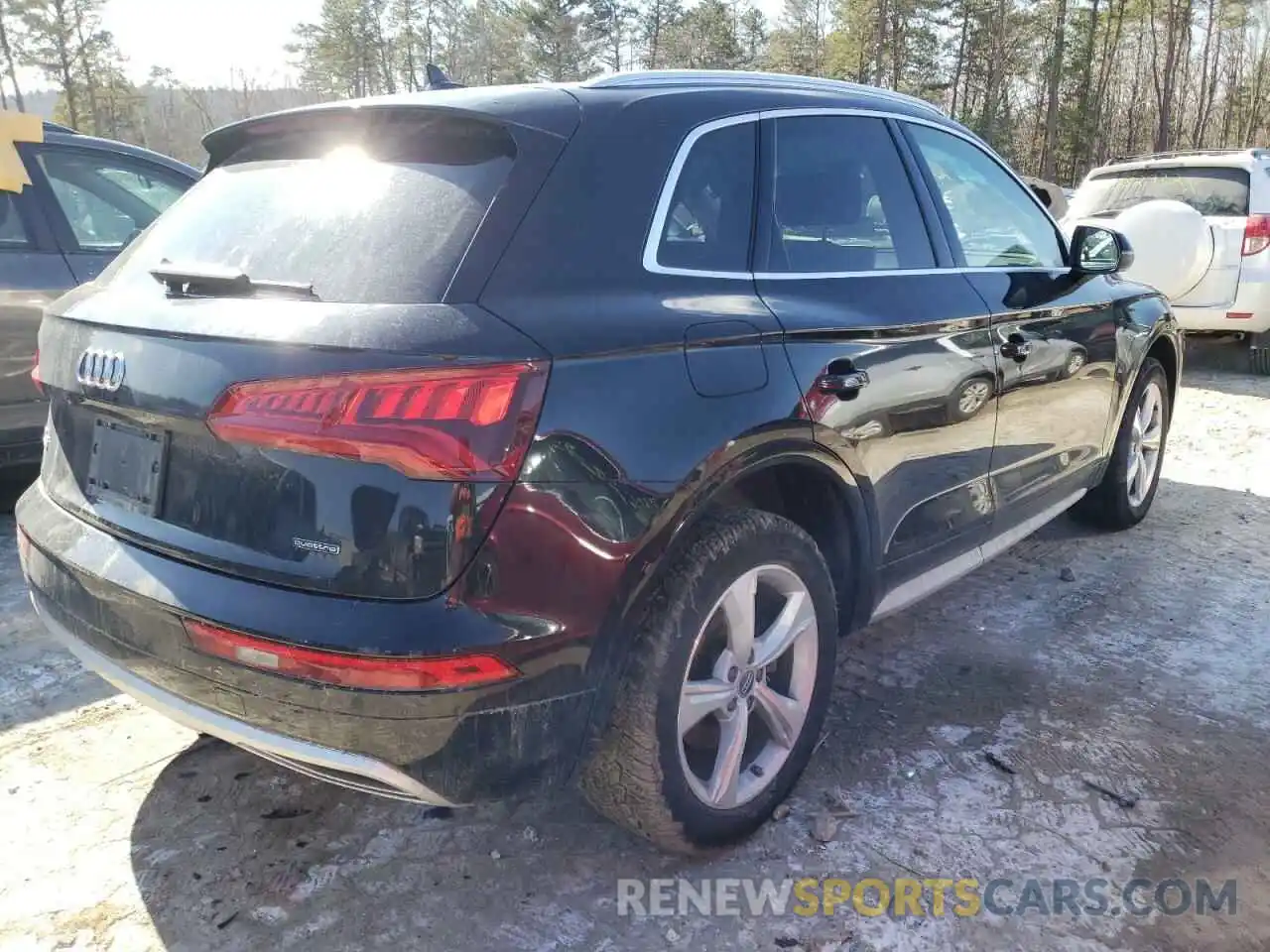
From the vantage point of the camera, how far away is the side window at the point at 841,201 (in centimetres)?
254

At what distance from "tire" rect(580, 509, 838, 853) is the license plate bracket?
1.03 meters

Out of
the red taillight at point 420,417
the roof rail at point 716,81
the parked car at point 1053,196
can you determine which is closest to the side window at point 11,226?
the roof rail at point 716,81

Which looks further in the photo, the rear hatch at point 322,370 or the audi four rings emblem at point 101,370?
the audi four rings emblem at point 101,370

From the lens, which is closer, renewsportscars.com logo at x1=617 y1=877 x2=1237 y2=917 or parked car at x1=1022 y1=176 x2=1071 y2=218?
renewsportscars.com logo at x1=617 y1=877 x2=1237 y2=917

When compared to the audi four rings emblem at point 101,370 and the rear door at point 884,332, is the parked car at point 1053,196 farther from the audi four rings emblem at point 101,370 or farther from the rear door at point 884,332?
the audi four rings emblem at point 101,370

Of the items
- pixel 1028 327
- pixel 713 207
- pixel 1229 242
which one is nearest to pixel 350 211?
pixel 713 207

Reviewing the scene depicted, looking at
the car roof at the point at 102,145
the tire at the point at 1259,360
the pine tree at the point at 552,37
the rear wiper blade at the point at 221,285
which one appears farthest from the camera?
the pine tree at the point at 552,37

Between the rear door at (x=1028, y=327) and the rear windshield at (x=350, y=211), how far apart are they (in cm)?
168

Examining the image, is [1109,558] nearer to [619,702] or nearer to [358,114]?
[619,702]

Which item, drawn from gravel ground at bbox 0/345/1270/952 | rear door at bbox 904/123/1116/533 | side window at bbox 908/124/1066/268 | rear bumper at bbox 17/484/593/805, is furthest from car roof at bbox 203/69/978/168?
gravel ground at bbox 0/345/1270/952

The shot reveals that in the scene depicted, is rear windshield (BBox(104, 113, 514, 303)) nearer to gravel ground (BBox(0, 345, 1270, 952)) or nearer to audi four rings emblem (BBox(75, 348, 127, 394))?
audi four rings emblem (BBox(75, 348, 127, 394))

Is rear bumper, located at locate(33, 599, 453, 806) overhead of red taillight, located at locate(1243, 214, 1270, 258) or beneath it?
beneath

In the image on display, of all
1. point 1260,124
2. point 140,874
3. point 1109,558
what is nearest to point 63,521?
point 140,874

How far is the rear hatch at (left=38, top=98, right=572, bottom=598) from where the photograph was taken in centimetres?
170
